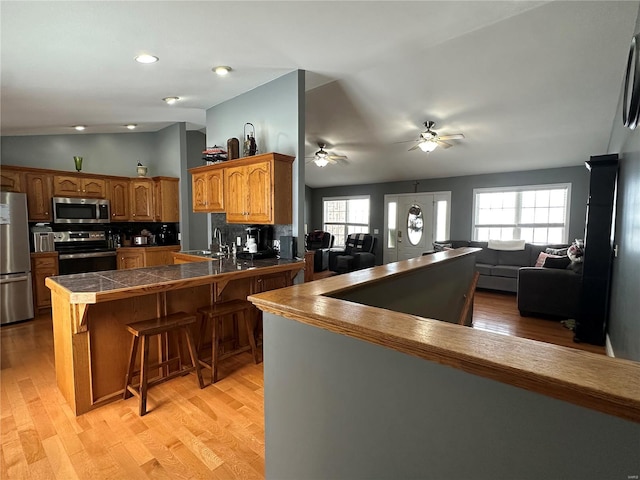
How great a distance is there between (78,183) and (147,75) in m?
2.71

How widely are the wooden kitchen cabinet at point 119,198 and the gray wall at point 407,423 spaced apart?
512cm

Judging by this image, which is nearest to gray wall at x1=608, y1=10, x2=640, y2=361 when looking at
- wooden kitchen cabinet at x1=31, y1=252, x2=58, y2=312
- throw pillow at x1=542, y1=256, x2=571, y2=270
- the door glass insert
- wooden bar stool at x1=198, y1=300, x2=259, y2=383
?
throw pillow at x1=542, y1=256, x2=571, y2=270

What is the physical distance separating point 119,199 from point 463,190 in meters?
6.71

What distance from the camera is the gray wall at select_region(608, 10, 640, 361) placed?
2.08 m

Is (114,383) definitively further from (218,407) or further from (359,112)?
(359,112)

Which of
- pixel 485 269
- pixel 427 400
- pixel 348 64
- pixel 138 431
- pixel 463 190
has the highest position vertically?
pixel 348 64

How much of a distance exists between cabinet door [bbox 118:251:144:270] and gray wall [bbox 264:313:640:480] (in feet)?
15.6

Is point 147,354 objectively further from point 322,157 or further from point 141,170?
point 322,157

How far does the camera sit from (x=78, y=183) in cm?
485

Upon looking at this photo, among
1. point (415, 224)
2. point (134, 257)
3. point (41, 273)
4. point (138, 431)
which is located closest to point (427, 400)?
point (138, 431)

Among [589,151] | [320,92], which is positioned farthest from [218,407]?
[589,151]

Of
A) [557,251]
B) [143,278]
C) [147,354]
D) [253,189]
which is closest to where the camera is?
[147,354]

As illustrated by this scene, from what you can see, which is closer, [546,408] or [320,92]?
[546,408]

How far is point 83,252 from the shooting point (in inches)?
191
